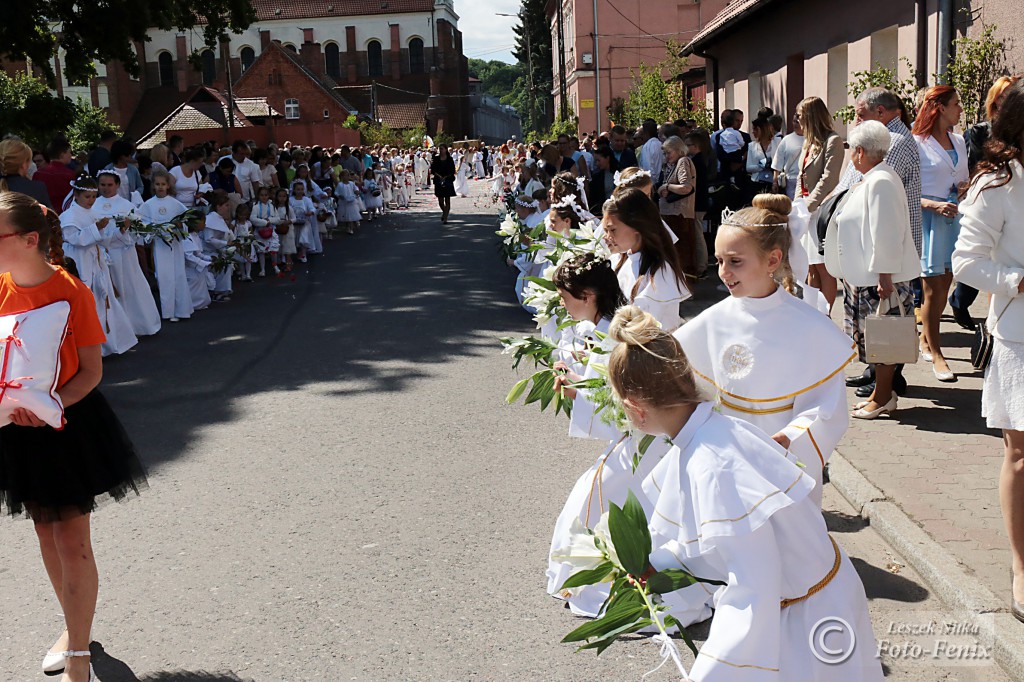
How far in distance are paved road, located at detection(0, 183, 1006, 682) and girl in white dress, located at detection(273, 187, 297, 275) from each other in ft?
25.9

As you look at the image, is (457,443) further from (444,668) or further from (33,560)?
(444,668)

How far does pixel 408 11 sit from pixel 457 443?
97706 mm

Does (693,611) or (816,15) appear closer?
(693,611)

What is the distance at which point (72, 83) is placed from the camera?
75.7 ft

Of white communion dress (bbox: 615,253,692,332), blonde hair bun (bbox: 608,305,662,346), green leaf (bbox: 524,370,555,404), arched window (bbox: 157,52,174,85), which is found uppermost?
arched window (bbox: 157,52,174,85)

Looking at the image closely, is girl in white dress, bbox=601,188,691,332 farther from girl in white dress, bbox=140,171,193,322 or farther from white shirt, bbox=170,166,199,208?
white shirt, bbox=170,166,199,208

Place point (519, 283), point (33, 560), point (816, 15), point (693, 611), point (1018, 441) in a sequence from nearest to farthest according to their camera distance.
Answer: point (1018, 441) → point (693, 611) → point (33, 560) → point (519, 283) → point (816, 15)

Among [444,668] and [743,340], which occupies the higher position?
→ [743,340]

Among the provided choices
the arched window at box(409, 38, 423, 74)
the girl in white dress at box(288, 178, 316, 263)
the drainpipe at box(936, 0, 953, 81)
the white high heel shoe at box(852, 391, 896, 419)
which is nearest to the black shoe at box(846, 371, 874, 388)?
the white high heel shoe at box(852, 391, 896, 419)

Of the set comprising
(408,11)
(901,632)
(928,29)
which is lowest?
(901,632)

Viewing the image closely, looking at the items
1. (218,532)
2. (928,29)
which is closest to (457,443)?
(218,532)

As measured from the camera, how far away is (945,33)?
1282cm

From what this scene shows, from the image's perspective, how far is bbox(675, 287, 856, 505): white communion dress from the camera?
3629 millimetres

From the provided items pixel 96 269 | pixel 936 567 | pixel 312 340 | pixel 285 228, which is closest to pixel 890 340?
pixel 936 567
